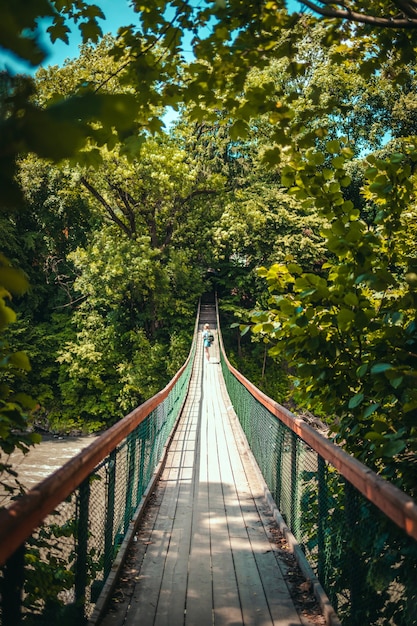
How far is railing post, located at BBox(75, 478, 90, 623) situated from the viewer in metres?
2.37

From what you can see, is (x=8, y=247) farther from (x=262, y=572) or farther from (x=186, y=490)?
(x=262, y=572)

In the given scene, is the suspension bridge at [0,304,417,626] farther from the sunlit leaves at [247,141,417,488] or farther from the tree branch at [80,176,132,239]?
the tree branch at [80,176,132,239]

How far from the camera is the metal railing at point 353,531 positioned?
1838mm

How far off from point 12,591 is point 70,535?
2.70 feet

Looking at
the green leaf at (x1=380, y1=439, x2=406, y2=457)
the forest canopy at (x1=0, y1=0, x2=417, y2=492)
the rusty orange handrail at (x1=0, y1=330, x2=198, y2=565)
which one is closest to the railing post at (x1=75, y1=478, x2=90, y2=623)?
the rusty orange handrail at (x1=0, y1=330, x2=198, y2=565)

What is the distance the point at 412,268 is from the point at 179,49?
1.63 m

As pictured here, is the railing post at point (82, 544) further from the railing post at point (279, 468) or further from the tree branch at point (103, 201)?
the tree branch at point (103, 201)

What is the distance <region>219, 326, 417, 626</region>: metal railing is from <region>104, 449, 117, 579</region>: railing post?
1.09 meters

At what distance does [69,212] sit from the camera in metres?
24.9

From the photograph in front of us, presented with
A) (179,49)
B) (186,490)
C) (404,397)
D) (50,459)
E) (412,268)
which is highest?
(179,49)

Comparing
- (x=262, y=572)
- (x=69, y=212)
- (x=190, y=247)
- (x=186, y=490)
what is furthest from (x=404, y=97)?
(x=262, y=572)

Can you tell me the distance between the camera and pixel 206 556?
3.44 metres

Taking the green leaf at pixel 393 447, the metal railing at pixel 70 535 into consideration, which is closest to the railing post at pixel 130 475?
the metal railing at pixel 70 535

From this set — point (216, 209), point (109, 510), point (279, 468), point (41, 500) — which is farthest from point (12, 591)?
point (216, 209)
